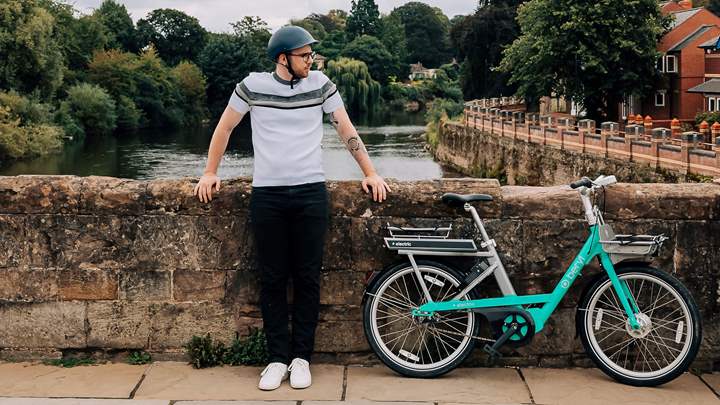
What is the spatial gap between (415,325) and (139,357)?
1.53 metres

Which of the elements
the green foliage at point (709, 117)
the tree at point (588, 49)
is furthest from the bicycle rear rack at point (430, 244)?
the tree at point (588, 49)

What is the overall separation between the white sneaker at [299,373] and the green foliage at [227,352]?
332 millimetres

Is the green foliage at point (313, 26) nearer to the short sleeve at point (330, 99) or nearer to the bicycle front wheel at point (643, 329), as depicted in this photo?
the short sleeve at point (330, 99)

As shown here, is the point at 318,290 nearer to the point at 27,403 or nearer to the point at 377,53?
the point at 27,403

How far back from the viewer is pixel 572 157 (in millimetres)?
36375

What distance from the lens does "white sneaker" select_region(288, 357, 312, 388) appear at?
15.5 ft

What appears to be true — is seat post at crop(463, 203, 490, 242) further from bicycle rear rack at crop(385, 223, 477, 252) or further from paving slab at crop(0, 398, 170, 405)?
paving slab at crop(0, 398, 170, 405)

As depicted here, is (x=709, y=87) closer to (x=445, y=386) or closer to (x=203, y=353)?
(x=445, y=386)

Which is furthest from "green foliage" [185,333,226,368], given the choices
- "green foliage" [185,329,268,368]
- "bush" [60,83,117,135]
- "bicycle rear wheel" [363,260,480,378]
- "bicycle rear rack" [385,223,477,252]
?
"bush" [60,83,117,135]

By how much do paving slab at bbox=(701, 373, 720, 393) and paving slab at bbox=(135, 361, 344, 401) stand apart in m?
1.90

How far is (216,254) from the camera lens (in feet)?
17.2

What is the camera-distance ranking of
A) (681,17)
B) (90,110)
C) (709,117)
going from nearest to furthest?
1. (709,117)
2. (681,17)
3. (90,110)

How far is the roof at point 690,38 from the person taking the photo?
1906 inches

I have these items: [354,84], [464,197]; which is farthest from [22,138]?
[464,197]
